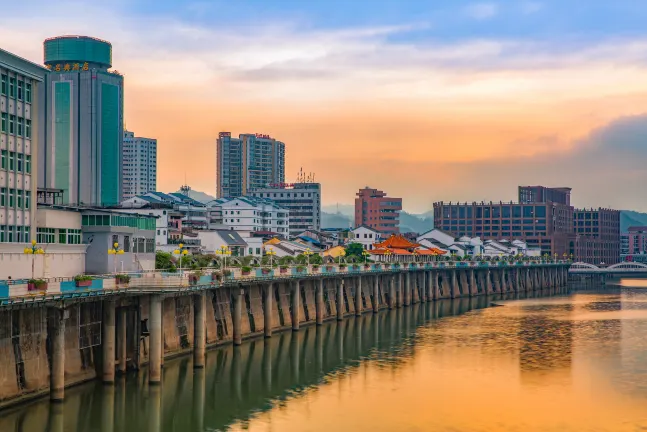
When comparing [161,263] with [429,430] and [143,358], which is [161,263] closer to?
[143,358]

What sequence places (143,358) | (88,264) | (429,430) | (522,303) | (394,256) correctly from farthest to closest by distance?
(394,256) < (522,303) < (88,264) < (143,358) < (429,430)

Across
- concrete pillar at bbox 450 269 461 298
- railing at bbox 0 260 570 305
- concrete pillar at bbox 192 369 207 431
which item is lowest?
concrete pillar at bbox 192 369 207 431

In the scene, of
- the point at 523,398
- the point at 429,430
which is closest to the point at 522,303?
the point at 523,398

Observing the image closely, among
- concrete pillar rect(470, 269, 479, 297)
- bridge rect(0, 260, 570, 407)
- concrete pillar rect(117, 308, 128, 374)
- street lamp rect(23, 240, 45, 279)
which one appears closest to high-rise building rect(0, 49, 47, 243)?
street lamp rect(23, 240, 45, 279)

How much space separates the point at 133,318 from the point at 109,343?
265 inches

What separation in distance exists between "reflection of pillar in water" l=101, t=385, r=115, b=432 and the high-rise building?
603 inches

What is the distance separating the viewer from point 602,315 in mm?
139500

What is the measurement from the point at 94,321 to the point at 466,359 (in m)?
38.4

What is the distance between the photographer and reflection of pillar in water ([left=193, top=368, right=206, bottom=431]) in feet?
203

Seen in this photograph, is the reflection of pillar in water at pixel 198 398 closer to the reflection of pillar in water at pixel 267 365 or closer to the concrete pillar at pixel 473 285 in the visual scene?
the reflection of pillar in water at pixel 267 365

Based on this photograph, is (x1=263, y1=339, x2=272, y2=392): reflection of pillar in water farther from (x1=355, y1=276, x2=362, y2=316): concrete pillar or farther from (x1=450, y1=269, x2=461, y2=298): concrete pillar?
(x1=450, y1=269, x2=461, y2=298): concrete pillar

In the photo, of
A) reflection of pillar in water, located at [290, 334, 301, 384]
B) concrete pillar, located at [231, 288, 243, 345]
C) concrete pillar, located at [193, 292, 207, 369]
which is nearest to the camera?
concrete pillar, located at [193, 292, 207, 369]

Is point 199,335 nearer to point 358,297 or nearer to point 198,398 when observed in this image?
point 198,398

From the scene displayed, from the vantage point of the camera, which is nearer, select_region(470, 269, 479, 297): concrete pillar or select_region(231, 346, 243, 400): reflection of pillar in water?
select_region(231, 346, 243, 400): reflection of pillar in water
